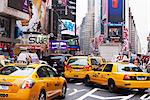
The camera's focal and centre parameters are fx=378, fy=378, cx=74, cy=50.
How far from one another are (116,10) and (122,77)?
147 m

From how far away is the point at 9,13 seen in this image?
41.2 m

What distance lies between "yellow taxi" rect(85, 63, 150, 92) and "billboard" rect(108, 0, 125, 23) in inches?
5569

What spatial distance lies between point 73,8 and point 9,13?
412ft

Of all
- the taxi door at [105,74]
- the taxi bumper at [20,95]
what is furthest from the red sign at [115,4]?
the taxi bumper at [20,95]

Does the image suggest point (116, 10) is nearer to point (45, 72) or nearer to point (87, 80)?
point (87, 80)

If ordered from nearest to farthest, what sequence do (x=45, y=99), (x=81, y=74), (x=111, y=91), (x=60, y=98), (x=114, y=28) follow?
(x=45, y=99), (x=60, y=98), (x=111, y=91), (x=81, y=74), (x=114, y=28)

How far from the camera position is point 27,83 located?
1003 centimetres

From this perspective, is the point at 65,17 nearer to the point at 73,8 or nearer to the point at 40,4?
the point at 73,8

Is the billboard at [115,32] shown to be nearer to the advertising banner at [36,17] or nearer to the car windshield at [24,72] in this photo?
the advertising banner at [36,17]

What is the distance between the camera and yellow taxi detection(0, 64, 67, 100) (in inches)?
390

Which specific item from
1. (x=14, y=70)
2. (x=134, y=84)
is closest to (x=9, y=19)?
(x=134, y=84)

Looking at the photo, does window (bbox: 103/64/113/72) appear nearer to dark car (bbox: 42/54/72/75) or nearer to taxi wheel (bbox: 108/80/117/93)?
taxi wheel (bbox: 108/80/117/93)

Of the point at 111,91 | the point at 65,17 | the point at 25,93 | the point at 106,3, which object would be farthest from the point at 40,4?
the point at 106,3

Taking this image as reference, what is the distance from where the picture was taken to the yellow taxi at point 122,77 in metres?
14.9
